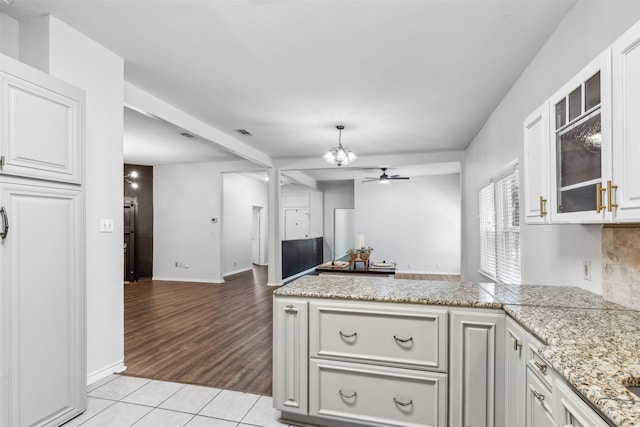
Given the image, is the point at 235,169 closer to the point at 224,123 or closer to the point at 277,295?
the point at 224,123

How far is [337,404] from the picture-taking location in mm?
2018

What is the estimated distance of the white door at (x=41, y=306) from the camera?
1.82m

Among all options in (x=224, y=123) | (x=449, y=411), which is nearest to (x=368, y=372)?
(x=449, y=411)

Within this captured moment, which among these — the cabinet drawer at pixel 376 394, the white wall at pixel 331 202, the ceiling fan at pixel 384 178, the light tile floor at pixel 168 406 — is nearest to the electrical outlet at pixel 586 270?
the cabinet drawer at pixel 376 394

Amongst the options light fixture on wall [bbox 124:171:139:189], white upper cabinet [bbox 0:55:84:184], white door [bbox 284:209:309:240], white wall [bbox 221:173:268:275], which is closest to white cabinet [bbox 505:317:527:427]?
white upper cabinet [bbox 0:55:84:184]

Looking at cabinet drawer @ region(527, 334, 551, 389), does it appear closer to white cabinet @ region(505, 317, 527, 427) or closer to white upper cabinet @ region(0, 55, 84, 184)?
white cabinet @ region(505, 317, 527, 427)

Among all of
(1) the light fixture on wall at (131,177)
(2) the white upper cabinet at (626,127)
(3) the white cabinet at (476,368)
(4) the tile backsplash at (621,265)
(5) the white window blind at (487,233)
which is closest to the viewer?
(2) the white upper cabinet at (626,127)

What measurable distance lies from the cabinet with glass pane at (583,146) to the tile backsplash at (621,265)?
1.08ft

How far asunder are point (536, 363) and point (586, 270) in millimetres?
1035

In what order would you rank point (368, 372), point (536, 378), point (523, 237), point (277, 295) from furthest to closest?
point (523, 237), point (277, 295), point (368, 372), point (536, 378)

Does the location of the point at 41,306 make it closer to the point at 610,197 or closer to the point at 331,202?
the point at 610,197

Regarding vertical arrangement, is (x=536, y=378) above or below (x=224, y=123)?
below

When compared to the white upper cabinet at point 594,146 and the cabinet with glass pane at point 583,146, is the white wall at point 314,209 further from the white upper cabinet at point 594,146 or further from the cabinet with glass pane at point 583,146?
the cabinet with glass pane at point 583,146

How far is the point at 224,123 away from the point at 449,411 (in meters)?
4.37
